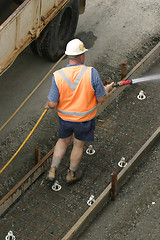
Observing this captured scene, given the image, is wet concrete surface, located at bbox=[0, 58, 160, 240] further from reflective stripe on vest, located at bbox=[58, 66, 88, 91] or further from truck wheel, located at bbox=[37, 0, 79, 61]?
truck wheel, located at bbox=[37, 0, 79, 61]

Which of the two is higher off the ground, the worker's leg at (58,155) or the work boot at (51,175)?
the worker's leg at (58,155)

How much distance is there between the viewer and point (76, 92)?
6684 millimetres

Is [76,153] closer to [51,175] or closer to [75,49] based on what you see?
[51,175]

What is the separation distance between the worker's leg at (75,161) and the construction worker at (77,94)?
0.21 ft

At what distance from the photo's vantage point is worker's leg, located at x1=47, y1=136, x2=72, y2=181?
23.7 ft

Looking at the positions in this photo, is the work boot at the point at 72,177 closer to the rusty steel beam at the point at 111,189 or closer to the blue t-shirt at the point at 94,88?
the rusty steel beam at the point at 111,189

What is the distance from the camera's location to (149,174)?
745 centimetres

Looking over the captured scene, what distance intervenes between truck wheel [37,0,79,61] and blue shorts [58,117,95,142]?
2549 millimetres

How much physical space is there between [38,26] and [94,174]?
2504 millimetres

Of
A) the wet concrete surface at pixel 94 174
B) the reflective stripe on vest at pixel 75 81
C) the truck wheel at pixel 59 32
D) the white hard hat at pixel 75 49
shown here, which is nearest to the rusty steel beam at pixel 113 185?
the wet concrete surface at pixel 94 174

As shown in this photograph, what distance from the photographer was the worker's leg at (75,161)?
23.7 feet

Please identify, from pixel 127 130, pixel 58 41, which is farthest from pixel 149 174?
pixel 58 41

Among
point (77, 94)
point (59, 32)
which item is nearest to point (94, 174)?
point (77, 94)

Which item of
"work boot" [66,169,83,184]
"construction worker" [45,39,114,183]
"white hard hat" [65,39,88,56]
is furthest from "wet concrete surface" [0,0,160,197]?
"white hard hat" [65,39,88,56]
